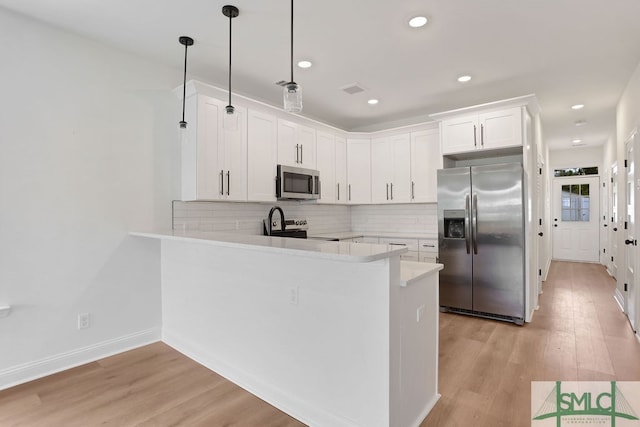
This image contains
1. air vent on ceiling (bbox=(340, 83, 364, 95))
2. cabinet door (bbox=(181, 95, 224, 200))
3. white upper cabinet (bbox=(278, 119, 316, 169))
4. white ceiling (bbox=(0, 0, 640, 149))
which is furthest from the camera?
white upper cabinet (bbox=(278, 119, 316, 169))

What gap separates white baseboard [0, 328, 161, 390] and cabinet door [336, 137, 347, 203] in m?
2.91

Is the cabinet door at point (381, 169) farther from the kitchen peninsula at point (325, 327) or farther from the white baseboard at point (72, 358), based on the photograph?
the white baseboard at point (72, 358)

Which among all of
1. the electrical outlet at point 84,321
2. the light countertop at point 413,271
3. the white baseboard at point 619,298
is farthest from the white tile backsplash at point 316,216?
the white baseboard at point 619,298

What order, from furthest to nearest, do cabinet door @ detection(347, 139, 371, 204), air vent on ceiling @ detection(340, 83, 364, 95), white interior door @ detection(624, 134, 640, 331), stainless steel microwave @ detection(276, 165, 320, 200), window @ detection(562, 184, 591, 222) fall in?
window @ detection(562, 184, 591, 222), cabinet door @ detection(347, 139, 371, 204), stainless steel microwave @ detection(276, 165, 320, 200), air vent on ceiling @ detection(340, 83, 364, 95), white interior door @ detection(624, 134, 640, 331)

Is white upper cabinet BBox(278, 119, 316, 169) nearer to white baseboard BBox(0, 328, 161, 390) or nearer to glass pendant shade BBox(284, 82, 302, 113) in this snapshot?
glass pendant shade BBox(284, 82, 302, 113)

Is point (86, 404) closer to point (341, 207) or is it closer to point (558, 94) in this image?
point (341, 207)

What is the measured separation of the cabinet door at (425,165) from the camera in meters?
4.62

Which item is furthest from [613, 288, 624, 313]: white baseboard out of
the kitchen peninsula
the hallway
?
the kitchen peninsula

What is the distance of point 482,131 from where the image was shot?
404 centimetres

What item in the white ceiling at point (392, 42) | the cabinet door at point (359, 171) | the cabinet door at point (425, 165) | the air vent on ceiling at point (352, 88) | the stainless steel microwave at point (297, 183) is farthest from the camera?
the cabinet door at point (359, 171)

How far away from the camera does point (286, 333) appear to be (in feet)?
7.20

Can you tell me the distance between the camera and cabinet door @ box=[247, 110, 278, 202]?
143 inches

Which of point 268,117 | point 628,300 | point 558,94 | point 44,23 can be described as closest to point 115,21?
point 44,23

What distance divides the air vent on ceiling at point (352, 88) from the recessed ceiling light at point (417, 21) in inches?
48.1
